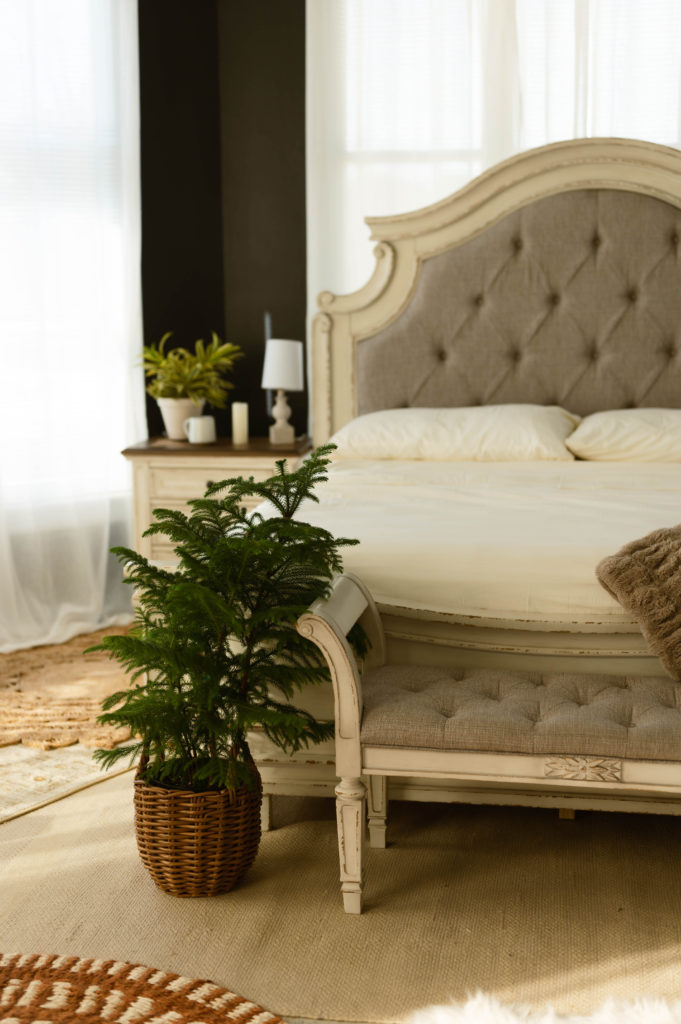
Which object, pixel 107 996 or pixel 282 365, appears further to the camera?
pixel 282 365

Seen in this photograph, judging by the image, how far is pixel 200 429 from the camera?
391 cm

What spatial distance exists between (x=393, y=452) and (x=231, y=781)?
164 cm

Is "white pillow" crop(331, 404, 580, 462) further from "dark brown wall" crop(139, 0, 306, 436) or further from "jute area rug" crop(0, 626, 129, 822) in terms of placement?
"jute area rug" crop(0, 626, 129, 822)

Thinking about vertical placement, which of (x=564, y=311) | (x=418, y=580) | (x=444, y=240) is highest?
(x=444, y=240)

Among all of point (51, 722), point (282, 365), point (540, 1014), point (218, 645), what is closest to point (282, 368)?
point (282, 365)

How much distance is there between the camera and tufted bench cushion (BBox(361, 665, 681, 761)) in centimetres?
182

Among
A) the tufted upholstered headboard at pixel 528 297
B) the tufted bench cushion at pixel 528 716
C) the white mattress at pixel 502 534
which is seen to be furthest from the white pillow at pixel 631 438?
the tufted bench cushion at pixel 528 716

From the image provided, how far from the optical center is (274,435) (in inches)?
156

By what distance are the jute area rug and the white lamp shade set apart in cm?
118

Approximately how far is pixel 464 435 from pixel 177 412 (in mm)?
1202

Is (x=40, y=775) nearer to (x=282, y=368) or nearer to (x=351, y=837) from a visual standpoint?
(x=351, y=837)

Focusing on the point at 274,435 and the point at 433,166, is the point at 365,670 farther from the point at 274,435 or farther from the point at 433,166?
the point at 433,166

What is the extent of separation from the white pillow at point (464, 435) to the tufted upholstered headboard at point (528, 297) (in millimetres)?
319

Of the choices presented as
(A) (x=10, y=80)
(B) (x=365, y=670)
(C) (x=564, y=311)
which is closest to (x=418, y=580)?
(B) (x=365, y=670)
